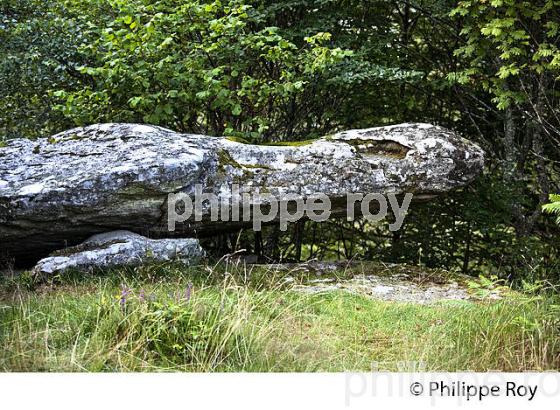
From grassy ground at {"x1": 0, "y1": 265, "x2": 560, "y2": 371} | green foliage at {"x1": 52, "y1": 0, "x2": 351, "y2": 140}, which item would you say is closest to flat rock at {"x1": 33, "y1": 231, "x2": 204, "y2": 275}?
grassy ground at {"x1": 0, "y1": 265, "x2": 560, "y2": 371}

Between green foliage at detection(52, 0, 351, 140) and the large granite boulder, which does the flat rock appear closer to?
the large granite boulder

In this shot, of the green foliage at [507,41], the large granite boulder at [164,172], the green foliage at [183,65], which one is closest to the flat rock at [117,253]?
the large granite boulder at [164,172]

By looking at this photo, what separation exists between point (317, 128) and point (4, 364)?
6847 millimetres

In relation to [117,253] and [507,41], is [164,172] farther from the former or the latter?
[507,41]

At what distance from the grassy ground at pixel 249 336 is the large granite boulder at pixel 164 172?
1349mm

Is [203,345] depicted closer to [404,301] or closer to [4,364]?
[4,364]

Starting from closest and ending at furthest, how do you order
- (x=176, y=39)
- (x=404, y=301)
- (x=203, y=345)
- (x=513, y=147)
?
(x=203, y=345) < (x=404, y=301) < (x=176, y=39) < (x=513, y=147)

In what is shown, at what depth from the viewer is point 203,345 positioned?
466 centimetres

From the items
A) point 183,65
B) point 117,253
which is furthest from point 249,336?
point 183,65

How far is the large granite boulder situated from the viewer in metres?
6.96

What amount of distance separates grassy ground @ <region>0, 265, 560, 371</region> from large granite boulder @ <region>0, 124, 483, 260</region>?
1.35m

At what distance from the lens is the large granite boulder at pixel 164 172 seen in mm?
6957

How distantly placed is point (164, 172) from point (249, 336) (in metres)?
2.72

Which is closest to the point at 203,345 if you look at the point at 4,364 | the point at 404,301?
the point at 4,364
